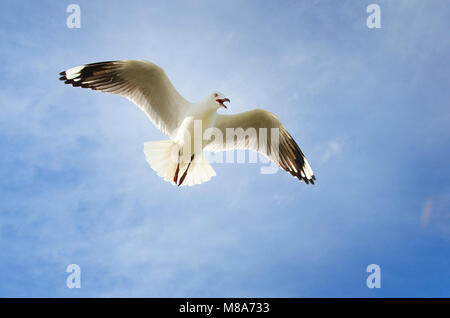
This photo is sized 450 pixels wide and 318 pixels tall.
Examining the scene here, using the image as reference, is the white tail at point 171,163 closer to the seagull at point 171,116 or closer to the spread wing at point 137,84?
the seagull at point 171,116

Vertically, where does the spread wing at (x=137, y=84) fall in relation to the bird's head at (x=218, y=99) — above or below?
above

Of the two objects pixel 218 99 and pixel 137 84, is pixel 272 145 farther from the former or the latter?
pixel 137 84

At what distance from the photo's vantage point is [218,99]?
13.2 feet

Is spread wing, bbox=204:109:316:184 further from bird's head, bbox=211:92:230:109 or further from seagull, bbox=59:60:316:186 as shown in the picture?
bird's head, bbox=211:92:230:109

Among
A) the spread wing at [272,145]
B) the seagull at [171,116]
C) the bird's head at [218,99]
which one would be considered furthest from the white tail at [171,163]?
the bird's head at [218,99]

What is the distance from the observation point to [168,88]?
409cm

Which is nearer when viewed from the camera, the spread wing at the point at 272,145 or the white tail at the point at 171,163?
the white tail at the point at 171,163

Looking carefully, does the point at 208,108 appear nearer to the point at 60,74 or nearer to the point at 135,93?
the point at 135,93

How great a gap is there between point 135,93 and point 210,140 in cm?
104

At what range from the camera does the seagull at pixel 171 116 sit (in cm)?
400
